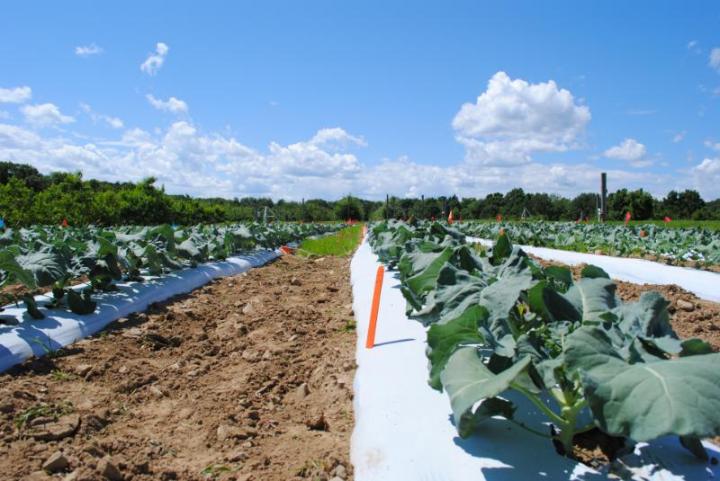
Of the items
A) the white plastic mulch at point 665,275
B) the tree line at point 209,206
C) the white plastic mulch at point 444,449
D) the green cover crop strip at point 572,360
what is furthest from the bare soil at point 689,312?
the tree line at point 209,206

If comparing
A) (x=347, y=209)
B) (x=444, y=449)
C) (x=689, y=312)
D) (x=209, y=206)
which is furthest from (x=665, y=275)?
(x=347, y=209)

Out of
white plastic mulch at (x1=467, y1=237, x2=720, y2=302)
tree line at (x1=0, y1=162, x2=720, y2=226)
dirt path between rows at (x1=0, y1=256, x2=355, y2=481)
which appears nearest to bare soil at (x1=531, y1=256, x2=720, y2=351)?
white plastic mulch at (x1=467, y1=237, x2=720, y2=302)

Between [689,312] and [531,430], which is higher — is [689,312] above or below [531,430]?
below

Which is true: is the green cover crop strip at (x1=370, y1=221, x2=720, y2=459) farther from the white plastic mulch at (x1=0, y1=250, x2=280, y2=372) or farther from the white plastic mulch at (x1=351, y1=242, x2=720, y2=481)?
the white plastic mulch at (x1=0, y1=250, x2=280, y2=372)

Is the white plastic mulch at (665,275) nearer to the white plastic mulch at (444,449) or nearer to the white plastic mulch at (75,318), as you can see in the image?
the white plastic mulch at (444,449)

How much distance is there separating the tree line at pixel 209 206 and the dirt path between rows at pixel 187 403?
7.81 metres

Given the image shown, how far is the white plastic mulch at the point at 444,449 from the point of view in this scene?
61.3 inches

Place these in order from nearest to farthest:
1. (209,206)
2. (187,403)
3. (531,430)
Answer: (531,430), (187,403), (209,206)

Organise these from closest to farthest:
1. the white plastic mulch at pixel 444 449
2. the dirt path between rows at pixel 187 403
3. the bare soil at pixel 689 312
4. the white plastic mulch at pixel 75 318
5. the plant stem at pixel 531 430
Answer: the white plastic mulch at pixel 444 449 → the plant stem at pixel 531 430 → the dirt path between rows at pixel 187 403 → the white plastic mulch at pixel 75 318 → the bare soil at pixel 689 312

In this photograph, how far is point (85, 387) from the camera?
9.36 ft

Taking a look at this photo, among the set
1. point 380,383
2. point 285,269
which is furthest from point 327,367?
point 285,269

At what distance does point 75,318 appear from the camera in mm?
3721

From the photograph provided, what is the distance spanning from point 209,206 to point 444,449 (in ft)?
115

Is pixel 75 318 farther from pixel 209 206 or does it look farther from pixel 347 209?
pixel 347 209
